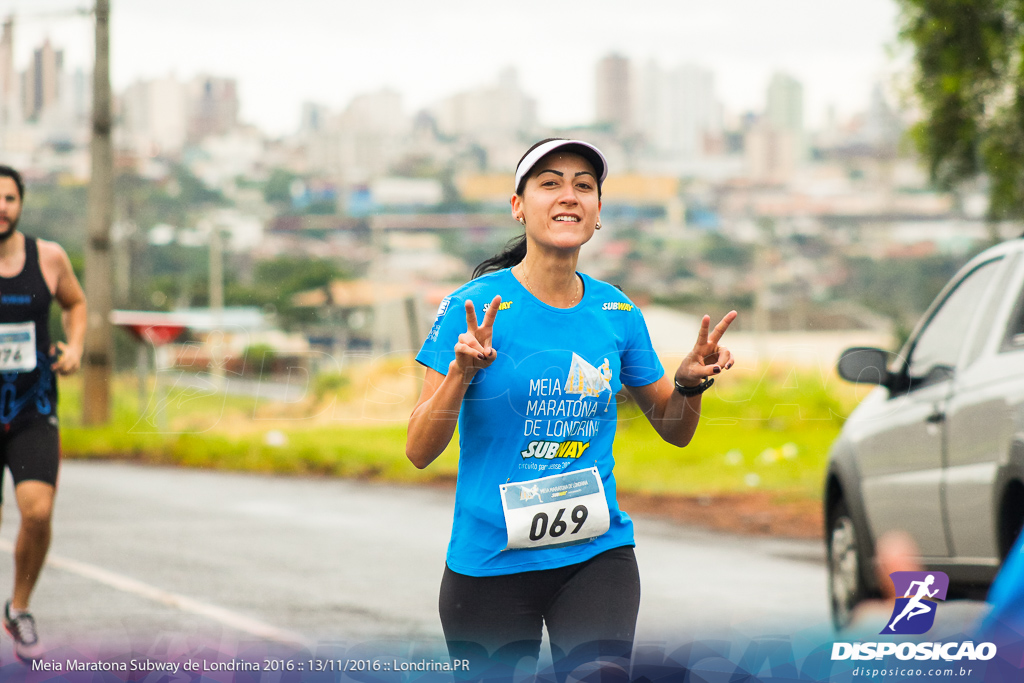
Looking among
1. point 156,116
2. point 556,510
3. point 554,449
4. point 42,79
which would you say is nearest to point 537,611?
point 556,510

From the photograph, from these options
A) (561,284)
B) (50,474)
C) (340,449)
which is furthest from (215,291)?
(561,284)

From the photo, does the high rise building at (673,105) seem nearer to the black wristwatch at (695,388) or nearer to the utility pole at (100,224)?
the utility pole at (100,224)

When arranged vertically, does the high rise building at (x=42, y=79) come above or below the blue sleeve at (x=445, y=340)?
above

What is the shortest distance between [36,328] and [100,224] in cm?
1148

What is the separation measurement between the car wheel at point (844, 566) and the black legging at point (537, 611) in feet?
10.9

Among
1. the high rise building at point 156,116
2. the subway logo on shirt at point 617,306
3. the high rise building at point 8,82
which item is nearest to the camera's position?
the subway logo on shirt at point 617,306

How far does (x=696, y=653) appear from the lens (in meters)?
2.37

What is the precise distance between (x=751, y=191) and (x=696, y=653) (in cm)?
2962

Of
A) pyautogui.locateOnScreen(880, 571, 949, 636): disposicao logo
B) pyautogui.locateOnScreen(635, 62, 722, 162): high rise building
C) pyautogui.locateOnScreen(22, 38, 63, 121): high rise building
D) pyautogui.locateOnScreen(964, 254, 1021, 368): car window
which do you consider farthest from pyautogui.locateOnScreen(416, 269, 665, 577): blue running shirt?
pyautogui.locateOnScreen(635, 62, 722, 162): high rise building

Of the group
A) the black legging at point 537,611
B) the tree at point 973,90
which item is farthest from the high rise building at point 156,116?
the black legging at point 537,611

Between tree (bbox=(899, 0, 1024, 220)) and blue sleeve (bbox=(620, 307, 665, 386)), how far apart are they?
8508mm

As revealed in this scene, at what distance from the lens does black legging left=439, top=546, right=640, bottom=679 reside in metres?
3.12

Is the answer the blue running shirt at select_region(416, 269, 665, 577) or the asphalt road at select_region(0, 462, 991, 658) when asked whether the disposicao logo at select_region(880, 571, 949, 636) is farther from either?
the asphalt road at select_region(0, 462, 991, 658)

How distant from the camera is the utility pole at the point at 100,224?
16.0 metres
